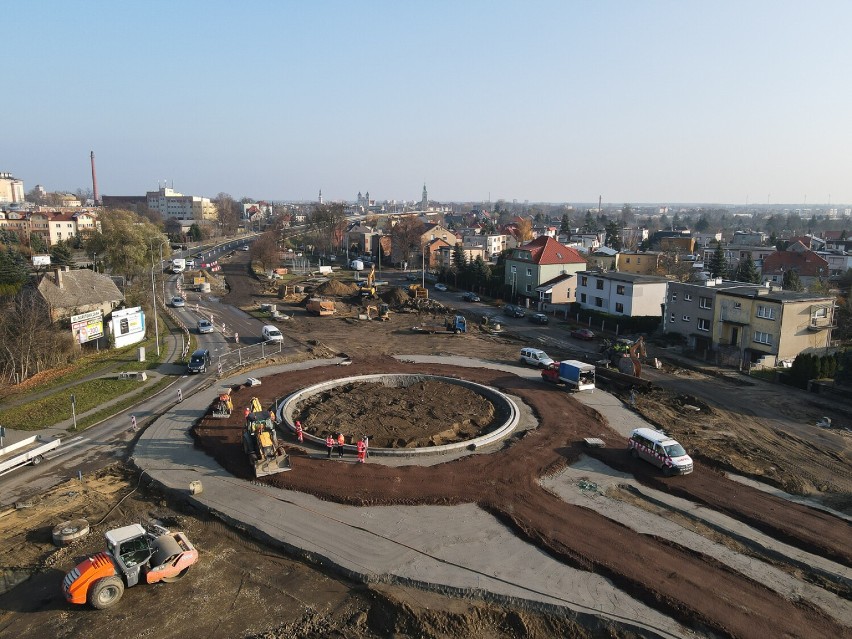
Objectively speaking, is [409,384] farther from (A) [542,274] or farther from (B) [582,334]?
(A) [542,274]

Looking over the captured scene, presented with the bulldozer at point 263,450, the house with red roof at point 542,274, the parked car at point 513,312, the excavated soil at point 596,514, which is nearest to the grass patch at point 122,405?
the excavated soil at point 596,514

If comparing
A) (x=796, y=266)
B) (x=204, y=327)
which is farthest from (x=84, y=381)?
(x=796, y=266)

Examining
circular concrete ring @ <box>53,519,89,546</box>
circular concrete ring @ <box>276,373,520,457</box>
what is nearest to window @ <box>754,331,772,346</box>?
circular concrete ring @ <box>276,373,520,457</box>

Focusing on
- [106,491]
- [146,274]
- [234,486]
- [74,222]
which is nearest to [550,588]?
[234,486]

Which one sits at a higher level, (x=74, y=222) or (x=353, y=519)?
(x=74, y=222)

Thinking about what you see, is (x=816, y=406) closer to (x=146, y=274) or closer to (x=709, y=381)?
(x=709, y=381)

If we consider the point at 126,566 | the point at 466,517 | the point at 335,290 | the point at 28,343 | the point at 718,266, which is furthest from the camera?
the point at 718,266

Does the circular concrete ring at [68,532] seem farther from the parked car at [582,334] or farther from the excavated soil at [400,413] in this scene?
the parked car at [582,334]
